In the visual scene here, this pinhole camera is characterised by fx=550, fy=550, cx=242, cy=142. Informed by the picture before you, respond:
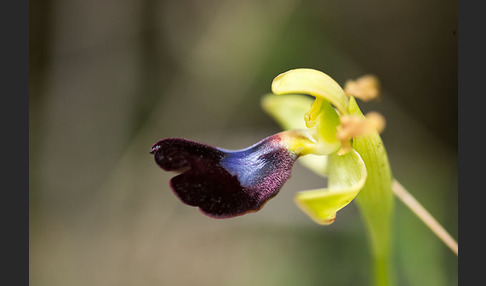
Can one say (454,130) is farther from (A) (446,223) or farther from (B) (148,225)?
(B) (148,225)

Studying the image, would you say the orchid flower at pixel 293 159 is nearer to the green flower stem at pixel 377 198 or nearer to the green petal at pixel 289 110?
the green flower stem at pixel 377 198

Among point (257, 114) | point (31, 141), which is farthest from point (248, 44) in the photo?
point (31, 141)

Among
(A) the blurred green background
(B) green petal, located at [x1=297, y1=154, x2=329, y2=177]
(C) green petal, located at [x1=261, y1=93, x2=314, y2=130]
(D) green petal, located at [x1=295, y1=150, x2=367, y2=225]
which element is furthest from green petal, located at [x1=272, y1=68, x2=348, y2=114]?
(A) the blurred green background

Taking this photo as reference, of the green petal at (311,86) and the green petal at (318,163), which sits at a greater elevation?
the green petal at (311,86)

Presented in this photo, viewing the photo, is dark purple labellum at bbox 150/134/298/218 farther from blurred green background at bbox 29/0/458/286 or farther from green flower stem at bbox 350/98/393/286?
blurred green background at bbox 29/0/458/286

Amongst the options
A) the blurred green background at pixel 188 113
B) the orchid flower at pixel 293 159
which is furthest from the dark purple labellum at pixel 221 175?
the blurred green background at pixel 188 113

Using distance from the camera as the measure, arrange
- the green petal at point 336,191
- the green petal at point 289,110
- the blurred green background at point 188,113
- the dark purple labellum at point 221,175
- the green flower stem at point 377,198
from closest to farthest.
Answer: the green petal at point 336,191 < the dark purple labellum at point 221,175 < the green flower stem at point 377,198 < the green petal at point 289,110 < the blurred green background at point 188,113

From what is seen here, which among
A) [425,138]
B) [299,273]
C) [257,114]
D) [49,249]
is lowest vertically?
[49,249]
